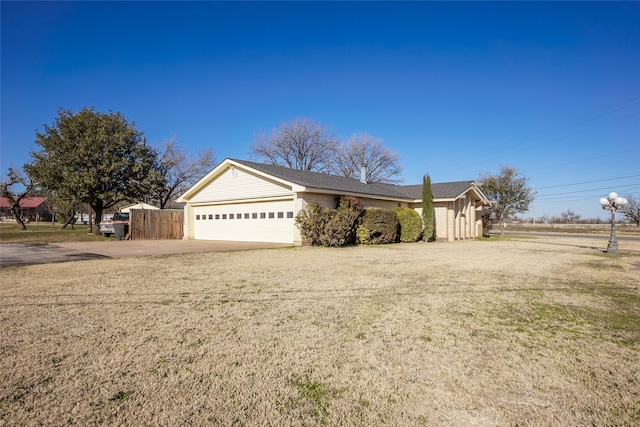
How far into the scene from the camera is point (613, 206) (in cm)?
1361

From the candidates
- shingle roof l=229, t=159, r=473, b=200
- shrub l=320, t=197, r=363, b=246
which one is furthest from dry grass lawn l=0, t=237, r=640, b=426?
shingle roof l=229, t=159, r=473, b=200

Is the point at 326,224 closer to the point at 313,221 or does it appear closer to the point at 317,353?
the point at 313,221

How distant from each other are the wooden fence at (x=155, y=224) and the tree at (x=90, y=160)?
5.57m

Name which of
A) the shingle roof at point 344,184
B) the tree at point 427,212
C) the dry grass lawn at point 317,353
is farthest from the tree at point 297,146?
the dry grass lawn at point 317,353

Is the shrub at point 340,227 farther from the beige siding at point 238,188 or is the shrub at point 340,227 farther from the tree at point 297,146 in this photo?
the tree at point 297,146

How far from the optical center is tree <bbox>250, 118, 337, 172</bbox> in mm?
38969

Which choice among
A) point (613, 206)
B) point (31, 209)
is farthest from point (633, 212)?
point (31, 209)

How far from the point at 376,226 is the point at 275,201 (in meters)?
5.19

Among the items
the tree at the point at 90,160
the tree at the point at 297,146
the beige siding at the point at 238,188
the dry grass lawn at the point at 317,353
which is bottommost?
the dry grass lawn at the point at 317,353

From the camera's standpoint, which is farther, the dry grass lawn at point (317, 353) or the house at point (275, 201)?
the house at point (275, 201)

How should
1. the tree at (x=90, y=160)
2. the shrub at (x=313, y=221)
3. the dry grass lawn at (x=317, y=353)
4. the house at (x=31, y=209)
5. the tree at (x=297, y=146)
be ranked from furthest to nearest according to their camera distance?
the house at (x=31, y=209) → the tree at (x=297, y=146) → the tree at (x=90, y=160) → the shrub at (x=313, y=221) → the dry grass lawn at (x=317, y=353)

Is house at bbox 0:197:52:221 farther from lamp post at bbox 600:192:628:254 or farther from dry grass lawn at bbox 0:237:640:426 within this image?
lamp post at bbox 600:192:628:254

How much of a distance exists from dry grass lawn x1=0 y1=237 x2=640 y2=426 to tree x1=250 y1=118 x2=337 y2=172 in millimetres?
33986

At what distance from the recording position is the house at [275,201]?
16.2 m
